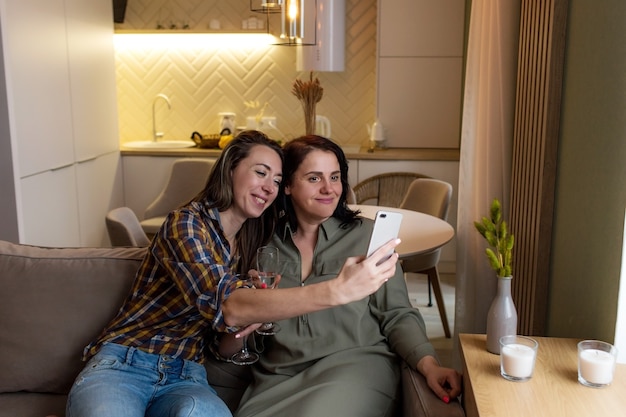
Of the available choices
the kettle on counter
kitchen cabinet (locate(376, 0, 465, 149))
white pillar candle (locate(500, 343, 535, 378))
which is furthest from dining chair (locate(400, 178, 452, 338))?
white pillar candle (locate(500, 343, 535, 378))

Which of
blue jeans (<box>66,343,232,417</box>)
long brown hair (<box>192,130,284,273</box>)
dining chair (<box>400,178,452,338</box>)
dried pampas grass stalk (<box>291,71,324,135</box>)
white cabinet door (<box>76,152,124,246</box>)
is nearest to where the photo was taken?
blue jeans (<box>66,343,232,417</box>)

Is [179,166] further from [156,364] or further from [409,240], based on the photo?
[156,364]

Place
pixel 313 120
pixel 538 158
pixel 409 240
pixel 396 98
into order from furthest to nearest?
pixel 396 98 < pixel 313 120 < pixel 409 240 < pixel 538 158

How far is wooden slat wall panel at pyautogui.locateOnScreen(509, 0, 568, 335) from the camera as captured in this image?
88.0 inches

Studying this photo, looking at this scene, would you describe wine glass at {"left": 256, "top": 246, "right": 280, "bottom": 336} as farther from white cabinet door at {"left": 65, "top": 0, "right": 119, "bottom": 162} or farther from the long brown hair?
white cabinet door at {"left": 65, "top": 0, "right": 119, "bottom": 162}

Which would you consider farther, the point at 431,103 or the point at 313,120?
the point at 431,103

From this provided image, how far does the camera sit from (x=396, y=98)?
17.6 ft

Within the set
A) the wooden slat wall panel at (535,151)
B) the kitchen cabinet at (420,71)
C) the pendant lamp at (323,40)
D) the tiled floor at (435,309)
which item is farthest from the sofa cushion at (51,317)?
the kitchen cabinet at (420,71)

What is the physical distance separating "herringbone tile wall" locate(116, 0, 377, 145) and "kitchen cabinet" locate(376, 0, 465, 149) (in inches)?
11.2

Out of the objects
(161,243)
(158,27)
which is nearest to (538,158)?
(161,243)

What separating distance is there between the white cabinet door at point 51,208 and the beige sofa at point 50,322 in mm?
1872

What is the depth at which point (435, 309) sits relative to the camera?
4.43m

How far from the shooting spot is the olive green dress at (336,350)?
1.97 meters

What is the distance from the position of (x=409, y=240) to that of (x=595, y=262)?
1245 mm
